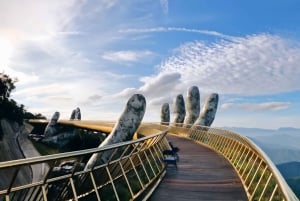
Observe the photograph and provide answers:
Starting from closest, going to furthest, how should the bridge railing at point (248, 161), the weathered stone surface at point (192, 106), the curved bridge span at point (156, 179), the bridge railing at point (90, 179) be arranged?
the bridge railing at point (90, 179) → the curved bridge span at point (156, 179) → the bridge railing at point (248, 161) → the weathered stone surface at point (192, 106)

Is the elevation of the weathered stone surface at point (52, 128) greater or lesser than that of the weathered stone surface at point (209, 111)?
lesser

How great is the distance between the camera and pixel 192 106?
44125 mm

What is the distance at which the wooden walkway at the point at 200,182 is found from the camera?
11.3m

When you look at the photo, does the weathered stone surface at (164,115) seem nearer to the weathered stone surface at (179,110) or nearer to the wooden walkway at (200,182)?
the weathered stone surface at (179,110)

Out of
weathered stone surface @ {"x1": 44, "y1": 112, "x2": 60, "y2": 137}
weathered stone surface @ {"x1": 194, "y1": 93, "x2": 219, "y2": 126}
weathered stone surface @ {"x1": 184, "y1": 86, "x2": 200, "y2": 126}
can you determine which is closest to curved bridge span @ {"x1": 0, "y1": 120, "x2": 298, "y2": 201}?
weathered stone surface @ {"x1": 194, "y1": 93, "x2": 219, "y2": 126}

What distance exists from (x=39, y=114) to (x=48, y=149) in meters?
33.0

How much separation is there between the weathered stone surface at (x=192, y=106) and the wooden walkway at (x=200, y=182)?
80.6 ft

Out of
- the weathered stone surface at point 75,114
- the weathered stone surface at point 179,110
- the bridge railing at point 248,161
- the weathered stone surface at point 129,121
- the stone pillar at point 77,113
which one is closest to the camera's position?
the bridge railing at point 248,161

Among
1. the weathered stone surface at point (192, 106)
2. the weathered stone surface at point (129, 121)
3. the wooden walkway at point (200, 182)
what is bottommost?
the wooden walkway at point (200, 182)

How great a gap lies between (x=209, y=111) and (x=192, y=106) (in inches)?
180

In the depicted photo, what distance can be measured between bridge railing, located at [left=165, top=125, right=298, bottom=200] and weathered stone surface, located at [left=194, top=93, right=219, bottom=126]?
2.19 m

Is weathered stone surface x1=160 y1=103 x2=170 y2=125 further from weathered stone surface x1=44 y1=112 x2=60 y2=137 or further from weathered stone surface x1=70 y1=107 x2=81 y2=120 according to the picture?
weathered stone surface x1=70 y1=107 x2=81 y2=120

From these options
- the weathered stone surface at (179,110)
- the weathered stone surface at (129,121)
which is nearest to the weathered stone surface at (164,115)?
the weathered stone surface at (179,110)

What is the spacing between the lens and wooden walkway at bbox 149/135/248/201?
11.3 m
